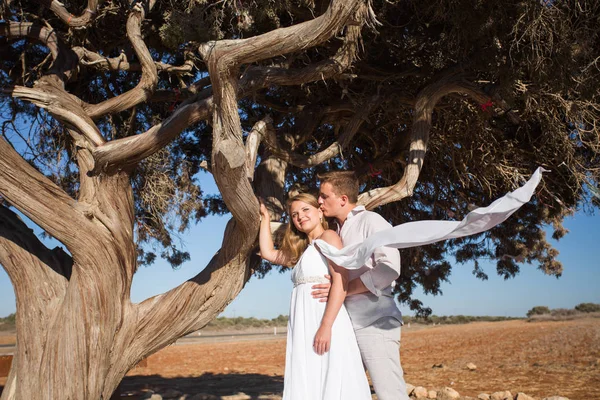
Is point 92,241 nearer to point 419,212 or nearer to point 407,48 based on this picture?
point 407,48

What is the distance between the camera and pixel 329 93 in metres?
7.42

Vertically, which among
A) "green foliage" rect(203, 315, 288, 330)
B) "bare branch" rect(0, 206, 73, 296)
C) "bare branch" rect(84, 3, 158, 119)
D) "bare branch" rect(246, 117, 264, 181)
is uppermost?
"bare branch" rect(84, 3, 158, 119)

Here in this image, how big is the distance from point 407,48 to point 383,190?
2.31 metres

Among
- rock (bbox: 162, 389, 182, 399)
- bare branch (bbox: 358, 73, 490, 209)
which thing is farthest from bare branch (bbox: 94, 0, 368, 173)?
rock (bbox: 162, 389, 182, 399)

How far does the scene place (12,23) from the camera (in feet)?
21.8

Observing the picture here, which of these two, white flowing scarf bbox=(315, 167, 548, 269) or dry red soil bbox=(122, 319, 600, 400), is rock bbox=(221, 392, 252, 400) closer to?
dry red soil bbox=(122, 319, 600, 400)

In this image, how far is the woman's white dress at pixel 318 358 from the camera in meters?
3.75

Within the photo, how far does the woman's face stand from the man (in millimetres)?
319

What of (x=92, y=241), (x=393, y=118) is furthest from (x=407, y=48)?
(x=92, y=241)

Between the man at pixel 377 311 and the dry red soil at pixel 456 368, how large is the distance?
5913 millimetres

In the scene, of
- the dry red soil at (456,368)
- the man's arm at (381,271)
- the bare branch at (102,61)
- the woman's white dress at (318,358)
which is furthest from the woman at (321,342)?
the dry red soil at (456,368)

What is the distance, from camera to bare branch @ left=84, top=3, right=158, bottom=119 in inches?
242

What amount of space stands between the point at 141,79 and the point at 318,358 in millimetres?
4126

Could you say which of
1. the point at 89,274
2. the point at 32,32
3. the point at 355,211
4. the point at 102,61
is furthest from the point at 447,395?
the point at 32,32
